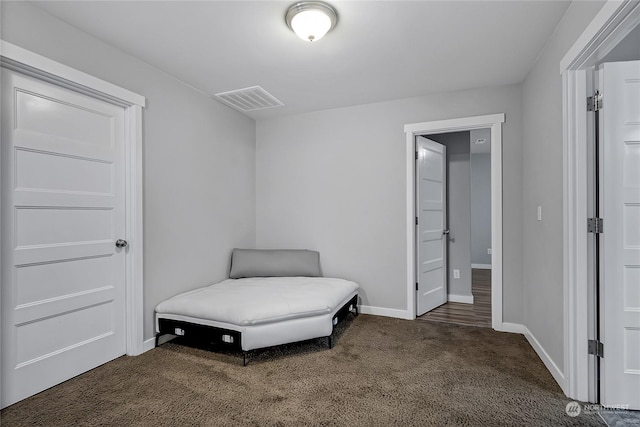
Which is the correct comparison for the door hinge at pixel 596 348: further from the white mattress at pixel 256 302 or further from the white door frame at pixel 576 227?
the white mattress at pixel 256 302

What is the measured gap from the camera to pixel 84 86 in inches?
87.0

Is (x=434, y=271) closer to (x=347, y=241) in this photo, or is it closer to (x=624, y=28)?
(x=347, y=241)

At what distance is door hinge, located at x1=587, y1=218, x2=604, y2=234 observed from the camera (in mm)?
1837

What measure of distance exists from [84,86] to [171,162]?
86 centimetres

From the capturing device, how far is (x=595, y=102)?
188 cm

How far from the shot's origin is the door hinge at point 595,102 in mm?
1857

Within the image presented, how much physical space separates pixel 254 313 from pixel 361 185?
6.24ft

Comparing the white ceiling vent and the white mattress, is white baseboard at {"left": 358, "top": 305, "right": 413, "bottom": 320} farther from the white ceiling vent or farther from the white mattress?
the white ceiling vent

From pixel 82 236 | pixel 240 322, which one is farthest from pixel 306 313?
pixel 82 236

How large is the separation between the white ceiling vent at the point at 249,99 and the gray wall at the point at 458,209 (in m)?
2.21

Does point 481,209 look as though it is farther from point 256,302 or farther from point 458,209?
point 256,302

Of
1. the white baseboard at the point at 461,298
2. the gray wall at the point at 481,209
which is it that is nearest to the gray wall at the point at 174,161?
the white baseboard at the point at 461,298

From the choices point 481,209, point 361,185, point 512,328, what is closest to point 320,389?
point 512,328

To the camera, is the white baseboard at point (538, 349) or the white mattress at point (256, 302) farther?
the white mattress at point (256, 302)
